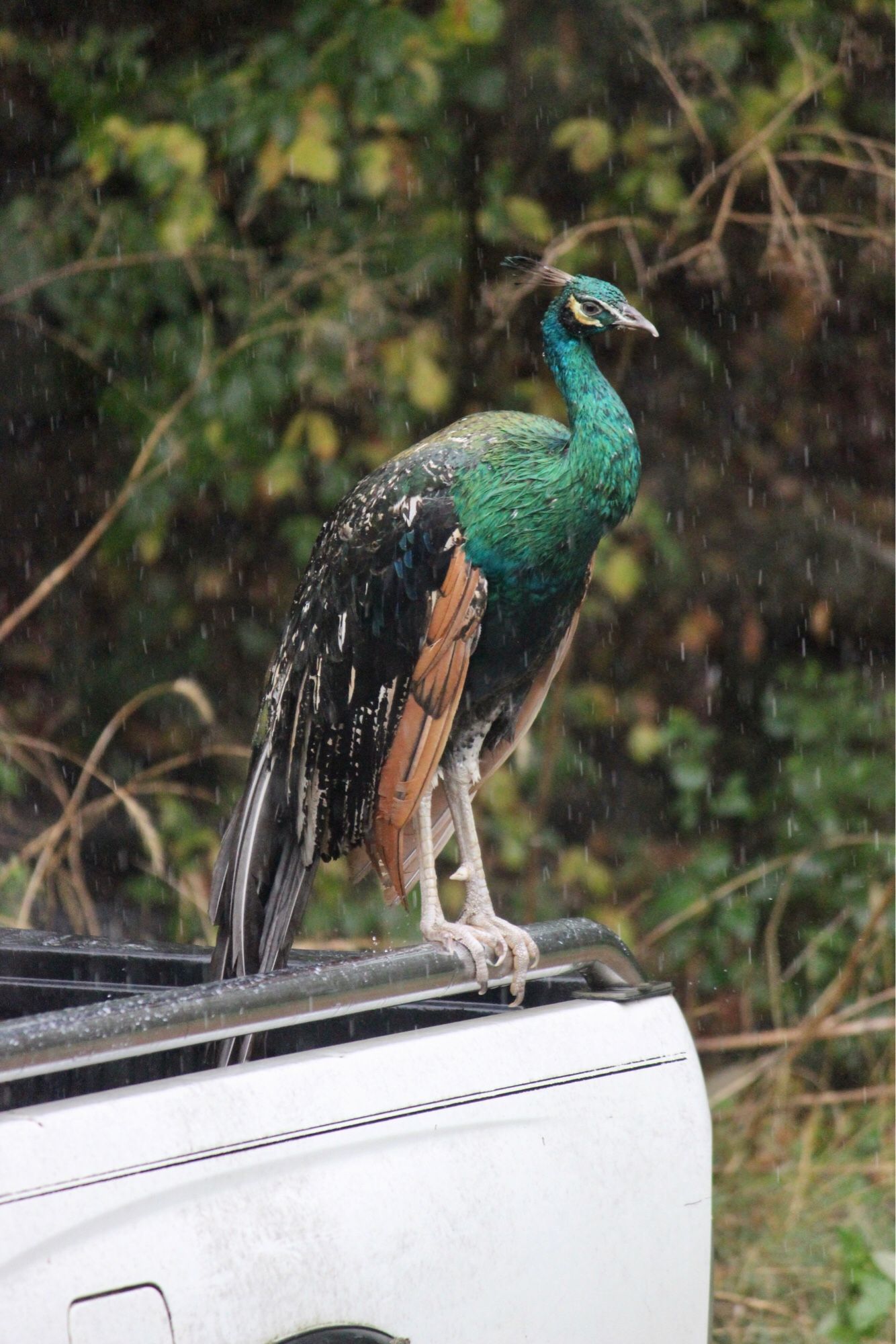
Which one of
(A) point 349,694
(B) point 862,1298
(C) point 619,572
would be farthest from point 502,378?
(B) point 862,1298

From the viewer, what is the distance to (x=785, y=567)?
506cm

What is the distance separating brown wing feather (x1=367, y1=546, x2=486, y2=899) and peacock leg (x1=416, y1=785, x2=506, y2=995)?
0.06 m

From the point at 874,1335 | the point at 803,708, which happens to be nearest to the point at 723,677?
the point at 803,708

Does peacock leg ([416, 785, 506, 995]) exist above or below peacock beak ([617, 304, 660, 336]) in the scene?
below

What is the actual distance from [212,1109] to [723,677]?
3883mm

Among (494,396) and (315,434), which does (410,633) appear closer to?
(315,434)

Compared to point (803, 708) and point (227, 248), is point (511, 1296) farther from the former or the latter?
point (227, 248)

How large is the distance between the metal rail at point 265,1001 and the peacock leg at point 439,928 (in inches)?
3.9

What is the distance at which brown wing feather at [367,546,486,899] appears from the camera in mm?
2309

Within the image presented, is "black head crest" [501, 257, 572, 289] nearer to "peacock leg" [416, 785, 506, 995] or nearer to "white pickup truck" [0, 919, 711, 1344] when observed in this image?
"peacock leg" [416, 785, 506, 995]

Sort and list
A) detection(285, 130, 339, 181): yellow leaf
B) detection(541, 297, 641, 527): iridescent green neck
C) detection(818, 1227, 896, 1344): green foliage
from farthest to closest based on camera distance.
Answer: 1. detection(285, 130, 339, 181): yellow leaf
2. detection(818, 1227, 896, 1344): green foliage
3. detection(541, 297, 641, 527): iridescent green neck

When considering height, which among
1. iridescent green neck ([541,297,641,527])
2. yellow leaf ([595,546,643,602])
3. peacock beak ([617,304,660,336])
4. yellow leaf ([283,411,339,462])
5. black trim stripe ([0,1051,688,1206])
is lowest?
yellow leaf ([595,546,643,602])

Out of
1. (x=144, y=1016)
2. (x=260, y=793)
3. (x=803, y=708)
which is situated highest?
(x=144, y=1016)

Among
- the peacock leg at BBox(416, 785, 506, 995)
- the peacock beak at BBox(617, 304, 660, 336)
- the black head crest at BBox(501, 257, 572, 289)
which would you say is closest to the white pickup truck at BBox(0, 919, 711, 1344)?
the peacock leg at BBox(416, 785, 506, 995)
